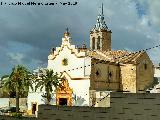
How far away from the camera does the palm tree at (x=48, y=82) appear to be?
5975 centimetres

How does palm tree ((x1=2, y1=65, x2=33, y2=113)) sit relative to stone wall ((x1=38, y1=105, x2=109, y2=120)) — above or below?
above

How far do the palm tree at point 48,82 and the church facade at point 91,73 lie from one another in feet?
3.26

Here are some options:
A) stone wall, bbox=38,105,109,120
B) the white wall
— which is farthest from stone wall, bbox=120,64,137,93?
stone wall, bbox=38,105,109,120

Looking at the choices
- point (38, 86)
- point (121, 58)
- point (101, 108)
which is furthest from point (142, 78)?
point (101, 108)

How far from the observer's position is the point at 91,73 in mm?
57656

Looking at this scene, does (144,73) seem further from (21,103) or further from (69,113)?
(69,113)

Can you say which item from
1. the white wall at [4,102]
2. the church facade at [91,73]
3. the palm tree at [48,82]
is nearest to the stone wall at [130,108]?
the church facade at [91,73]

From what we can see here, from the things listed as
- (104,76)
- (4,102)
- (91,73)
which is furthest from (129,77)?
(4,102)

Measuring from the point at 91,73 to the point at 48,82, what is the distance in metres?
6.50

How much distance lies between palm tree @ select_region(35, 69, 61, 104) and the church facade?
994 mm

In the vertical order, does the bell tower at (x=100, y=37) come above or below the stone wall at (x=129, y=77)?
above

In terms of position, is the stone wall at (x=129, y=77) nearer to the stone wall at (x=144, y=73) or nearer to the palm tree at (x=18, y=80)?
the stone wall at (x=144, y=73)

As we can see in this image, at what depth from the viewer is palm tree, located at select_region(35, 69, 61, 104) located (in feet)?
196

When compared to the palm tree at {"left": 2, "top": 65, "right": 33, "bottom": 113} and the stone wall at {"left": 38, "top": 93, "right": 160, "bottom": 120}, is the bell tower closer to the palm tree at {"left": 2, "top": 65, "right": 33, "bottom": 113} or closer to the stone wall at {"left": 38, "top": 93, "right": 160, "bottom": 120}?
the palm tree at {"left": 2, "top": 65, "right": 33, "bottom": 113}
